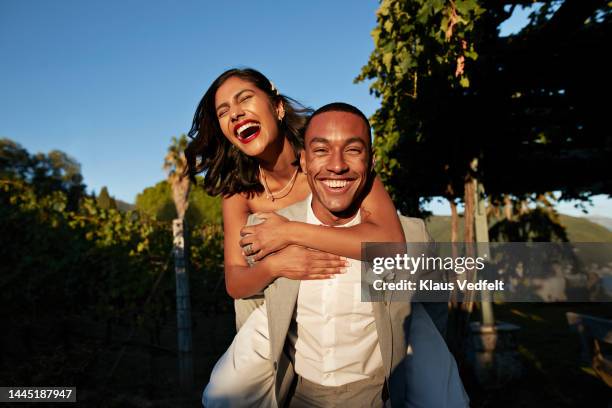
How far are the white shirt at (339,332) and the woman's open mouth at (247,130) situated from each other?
1028 millimetres

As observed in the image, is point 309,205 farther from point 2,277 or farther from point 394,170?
point 394,170

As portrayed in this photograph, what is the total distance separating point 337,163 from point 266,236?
478mm

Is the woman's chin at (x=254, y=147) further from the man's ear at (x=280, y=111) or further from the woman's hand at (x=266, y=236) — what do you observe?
the woman's hand at (x=266, y=236)

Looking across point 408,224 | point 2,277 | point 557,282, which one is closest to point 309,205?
point 408,224

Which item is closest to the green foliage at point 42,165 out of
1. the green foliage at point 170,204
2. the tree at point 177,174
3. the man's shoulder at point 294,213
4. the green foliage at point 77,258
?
the green foliage at point 170,204

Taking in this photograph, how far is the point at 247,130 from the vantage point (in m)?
2.69

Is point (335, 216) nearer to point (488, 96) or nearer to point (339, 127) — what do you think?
point (339, 127)

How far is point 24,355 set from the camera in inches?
235

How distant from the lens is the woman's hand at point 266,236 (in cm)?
205

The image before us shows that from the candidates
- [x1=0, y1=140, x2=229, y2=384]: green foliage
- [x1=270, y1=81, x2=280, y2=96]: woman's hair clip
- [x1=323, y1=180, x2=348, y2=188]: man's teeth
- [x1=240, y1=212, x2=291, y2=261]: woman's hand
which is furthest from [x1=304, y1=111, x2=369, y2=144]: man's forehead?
[x1=0, y1=140, x2=229, y2=384]: green foliage

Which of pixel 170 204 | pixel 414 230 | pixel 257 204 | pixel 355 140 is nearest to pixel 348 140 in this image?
pixel 355 140

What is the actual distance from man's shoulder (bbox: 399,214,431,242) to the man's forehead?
457mm

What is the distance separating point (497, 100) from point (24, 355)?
23.5 feet

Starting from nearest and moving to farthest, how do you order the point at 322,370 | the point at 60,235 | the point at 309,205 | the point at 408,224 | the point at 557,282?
the point at 322,370 < the point at 408,224 < the point at 309,205 < the point at 60,235 < the point at 557,282
